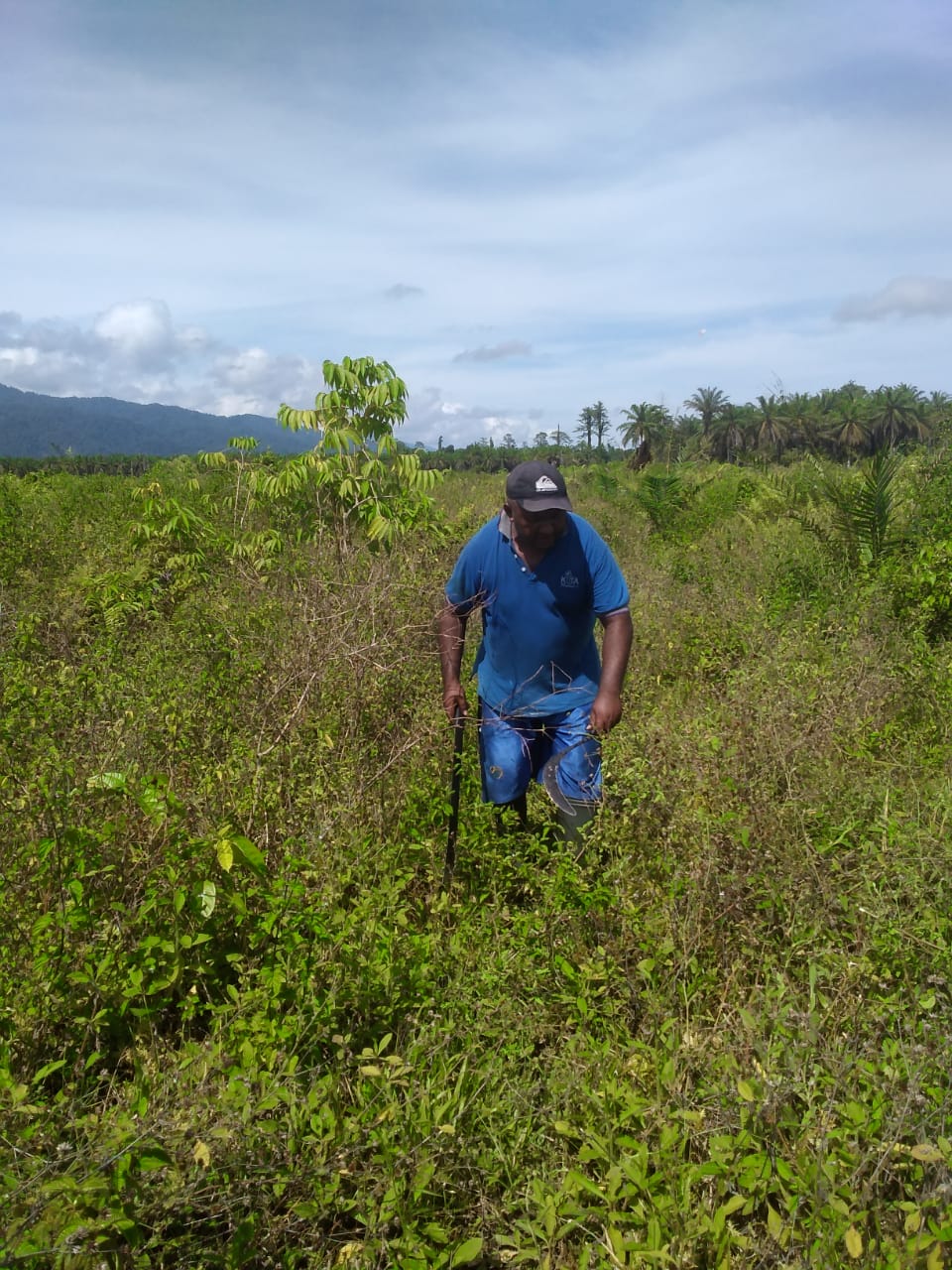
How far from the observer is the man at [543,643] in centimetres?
324

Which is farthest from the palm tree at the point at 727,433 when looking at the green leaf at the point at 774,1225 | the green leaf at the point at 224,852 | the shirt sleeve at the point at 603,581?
the green leaf at the point at 774,1225

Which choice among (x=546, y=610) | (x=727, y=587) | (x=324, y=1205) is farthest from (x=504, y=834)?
(x=727, y=587)

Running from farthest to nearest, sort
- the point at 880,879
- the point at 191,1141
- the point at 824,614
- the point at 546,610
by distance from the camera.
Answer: the point at 824,614, the point at 546,610, the point at 880,879, the point at 191,1141

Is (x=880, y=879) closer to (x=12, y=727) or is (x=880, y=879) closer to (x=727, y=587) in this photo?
(x=12, y=727)

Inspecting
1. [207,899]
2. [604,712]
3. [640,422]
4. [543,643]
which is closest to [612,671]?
[604,712]

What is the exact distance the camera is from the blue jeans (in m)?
3.27

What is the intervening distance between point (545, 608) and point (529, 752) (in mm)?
595

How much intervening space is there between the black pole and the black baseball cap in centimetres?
89

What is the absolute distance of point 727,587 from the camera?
6734 mm

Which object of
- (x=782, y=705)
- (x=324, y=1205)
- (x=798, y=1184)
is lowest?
(x=324, y=1205)

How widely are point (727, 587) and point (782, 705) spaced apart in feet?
10.8

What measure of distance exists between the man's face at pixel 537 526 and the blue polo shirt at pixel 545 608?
0.16 feet

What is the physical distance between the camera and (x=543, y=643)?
10.9ft

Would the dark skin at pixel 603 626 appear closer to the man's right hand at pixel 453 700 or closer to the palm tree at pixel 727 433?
the man's right hand at pixel 453 700
